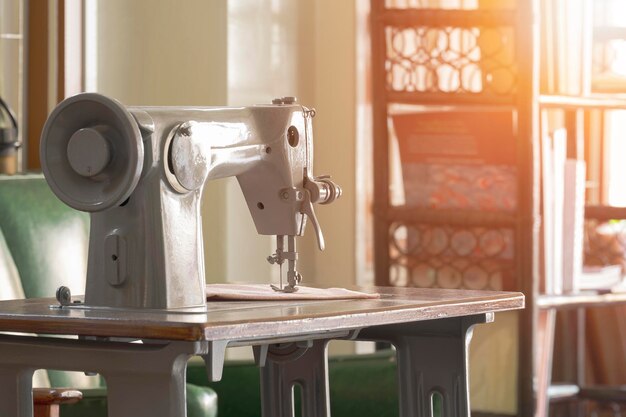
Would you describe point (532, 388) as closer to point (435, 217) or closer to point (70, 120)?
point (435, 217)

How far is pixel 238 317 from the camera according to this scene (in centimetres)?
148

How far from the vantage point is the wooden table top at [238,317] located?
1418 millimetres

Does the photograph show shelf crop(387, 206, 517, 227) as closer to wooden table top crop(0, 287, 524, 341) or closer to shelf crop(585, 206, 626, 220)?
shelf crop(585, 206, 626, 220)

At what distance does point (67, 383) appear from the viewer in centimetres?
243

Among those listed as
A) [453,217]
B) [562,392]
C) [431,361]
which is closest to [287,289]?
[431,361]

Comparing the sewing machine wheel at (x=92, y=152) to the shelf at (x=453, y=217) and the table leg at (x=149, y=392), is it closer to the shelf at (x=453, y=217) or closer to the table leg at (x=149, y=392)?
the table leg at (x=149, y=392)

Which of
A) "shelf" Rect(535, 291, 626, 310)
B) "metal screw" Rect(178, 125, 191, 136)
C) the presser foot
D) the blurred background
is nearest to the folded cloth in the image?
the presser foot

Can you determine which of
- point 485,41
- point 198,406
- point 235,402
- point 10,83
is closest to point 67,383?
point 235,402

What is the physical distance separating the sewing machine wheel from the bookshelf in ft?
4.79

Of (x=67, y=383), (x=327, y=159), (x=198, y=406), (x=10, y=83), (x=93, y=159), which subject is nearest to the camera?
(x=93, y=159)

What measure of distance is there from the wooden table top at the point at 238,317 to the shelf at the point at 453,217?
42.4 inches

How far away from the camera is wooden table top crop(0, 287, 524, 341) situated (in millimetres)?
1418

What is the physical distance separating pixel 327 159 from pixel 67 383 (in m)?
1.22

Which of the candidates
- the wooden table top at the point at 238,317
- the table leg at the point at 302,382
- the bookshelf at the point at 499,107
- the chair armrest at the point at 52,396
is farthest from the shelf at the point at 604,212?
the chair armrest at the point at 52,396
